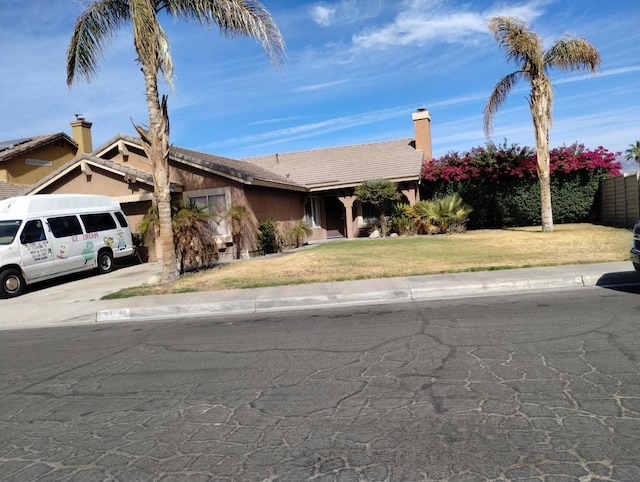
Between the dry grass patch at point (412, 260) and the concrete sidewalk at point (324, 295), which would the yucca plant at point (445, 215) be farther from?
the concrete sidewalk at point (324, 295)

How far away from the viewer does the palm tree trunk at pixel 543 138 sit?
65.5 feet

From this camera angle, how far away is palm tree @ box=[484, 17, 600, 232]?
63.1 ft

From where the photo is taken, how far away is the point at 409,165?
85.1 feet

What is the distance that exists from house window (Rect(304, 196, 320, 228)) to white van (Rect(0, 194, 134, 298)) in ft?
34.6

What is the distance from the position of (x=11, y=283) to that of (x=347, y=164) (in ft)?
59.2

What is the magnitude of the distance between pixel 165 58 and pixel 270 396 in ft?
33.1

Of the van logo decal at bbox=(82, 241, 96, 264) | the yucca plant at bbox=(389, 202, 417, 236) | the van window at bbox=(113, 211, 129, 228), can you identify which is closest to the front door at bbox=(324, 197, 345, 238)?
the yucca plant at bbox=(389, 202, 417, 236)

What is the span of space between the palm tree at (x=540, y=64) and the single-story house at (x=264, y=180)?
581 centimetres

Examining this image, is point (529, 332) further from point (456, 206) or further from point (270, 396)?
point (456, 206)

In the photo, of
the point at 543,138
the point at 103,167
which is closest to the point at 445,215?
the point at 543,138

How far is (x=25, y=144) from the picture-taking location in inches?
1081

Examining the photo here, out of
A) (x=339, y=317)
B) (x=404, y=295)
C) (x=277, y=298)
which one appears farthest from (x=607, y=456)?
(x=277, y=298)

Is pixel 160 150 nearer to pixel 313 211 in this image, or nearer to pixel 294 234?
pixel 294 234

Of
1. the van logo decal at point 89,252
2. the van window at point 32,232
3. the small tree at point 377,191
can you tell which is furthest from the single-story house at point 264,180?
the van window at point 32,232
